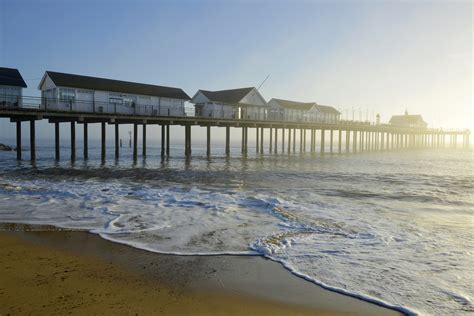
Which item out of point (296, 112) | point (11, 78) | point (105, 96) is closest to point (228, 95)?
point (296, 112)

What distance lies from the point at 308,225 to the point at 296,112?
41010 millimetres

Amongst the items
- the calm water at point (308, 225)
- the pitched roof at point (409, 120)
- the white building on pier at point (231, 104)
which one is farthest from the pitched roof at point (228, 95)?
the pitched roof at point (409, 120)

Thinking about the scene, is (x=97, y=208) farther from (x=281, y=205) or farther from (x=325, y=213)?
(x=325, y=213)

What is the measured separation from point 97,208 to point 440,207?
10.3 m

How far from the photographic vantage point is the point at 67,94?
25.1m

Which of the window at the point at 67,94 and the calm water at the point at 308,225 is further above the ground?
the window at the point at 67,94

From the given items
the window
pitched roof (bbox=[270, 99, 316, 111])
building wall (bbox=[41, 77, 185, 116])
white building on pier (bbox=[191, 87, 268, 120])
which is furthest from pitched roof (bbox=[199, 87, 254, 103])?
the window

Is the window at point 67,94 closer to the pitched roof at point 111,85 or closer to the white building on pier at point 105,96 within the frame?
the white building on pier at point 105,96

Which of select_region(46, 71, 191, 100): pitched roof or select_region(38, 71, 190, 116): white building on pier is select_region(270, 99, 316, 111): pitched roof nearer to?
select_region(46, 71, 191, 100): pitched roof

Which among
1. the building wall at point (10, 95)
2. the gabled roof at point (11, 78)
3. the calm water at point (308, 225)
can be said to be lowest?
the calm water at point (308, 225)

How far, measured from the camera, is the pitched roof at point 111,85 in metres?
25.6

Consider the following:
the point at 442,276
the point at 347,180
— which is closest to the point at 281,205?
the point at 442,276

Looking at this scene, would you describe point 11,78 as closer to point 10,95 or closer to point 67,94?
point 10,95

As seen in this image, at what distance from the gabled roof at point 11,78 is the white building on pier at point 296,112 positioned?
2734 cm
